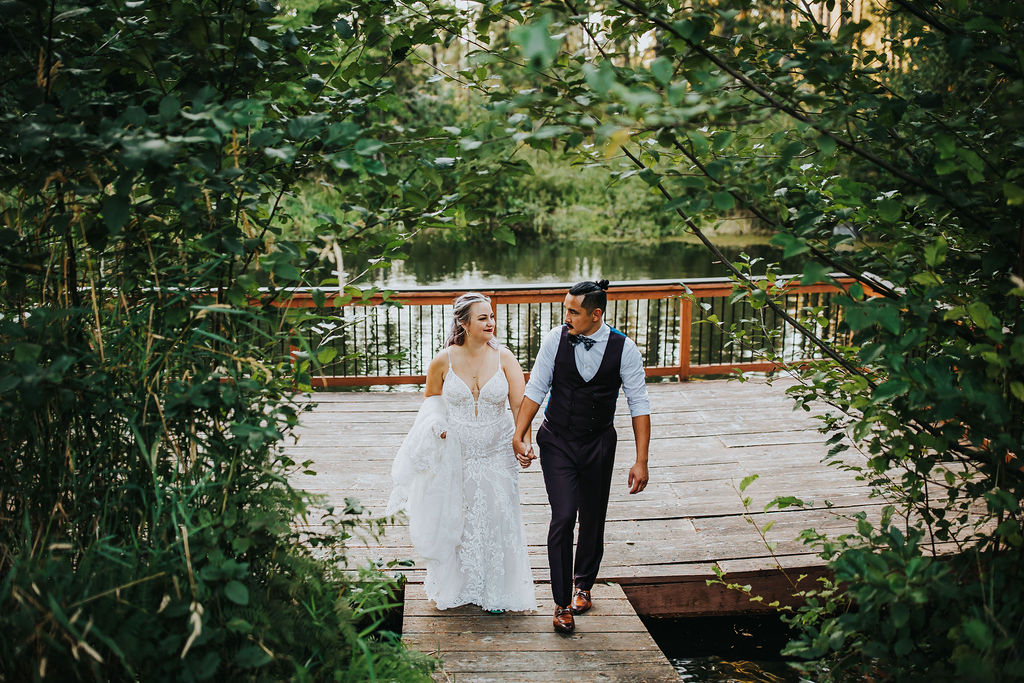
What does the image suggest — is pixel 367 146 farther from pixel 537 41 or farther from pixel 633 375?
pixel 633 375

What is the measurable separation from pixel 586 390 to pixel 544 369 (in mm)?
263

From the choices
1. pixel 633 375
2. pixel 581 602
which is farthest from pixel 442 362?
pixel 581 602

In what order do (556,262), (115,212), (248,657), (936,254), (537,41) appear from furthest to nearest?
1. (556,262)
2. (936,254)
3. (248,657)
4. (115,212)
5. (537,41)

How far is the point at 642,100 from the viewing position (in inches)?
58.3

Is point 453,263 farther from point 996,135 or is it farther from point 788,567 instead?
point 996,135

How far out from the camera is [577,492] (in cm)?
394

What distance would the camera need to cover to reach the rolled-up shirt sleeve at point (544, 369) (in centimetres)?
394

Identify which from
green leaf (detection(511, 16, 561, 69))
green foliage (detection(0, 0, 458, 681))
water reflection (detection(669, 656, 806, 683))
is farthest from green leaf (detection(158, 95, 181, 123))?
water reflection (detection(669, 656, 806, 683))

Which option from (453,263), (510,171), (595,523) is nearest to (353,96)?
(510,171)

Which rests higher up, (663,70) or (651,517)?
(663,70)

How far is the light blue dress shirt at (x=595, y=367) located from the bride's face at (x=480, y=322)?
1.04 feet

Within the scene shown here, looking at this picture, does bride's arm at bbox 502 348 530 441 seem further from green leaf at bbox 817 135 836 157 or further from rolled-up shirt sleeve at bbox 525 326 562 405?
green leaf at bbox 817 135 836 157

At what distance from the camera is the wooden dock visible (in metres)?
3.64

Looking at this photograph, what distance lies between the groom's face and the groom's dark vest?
0.29 ft
